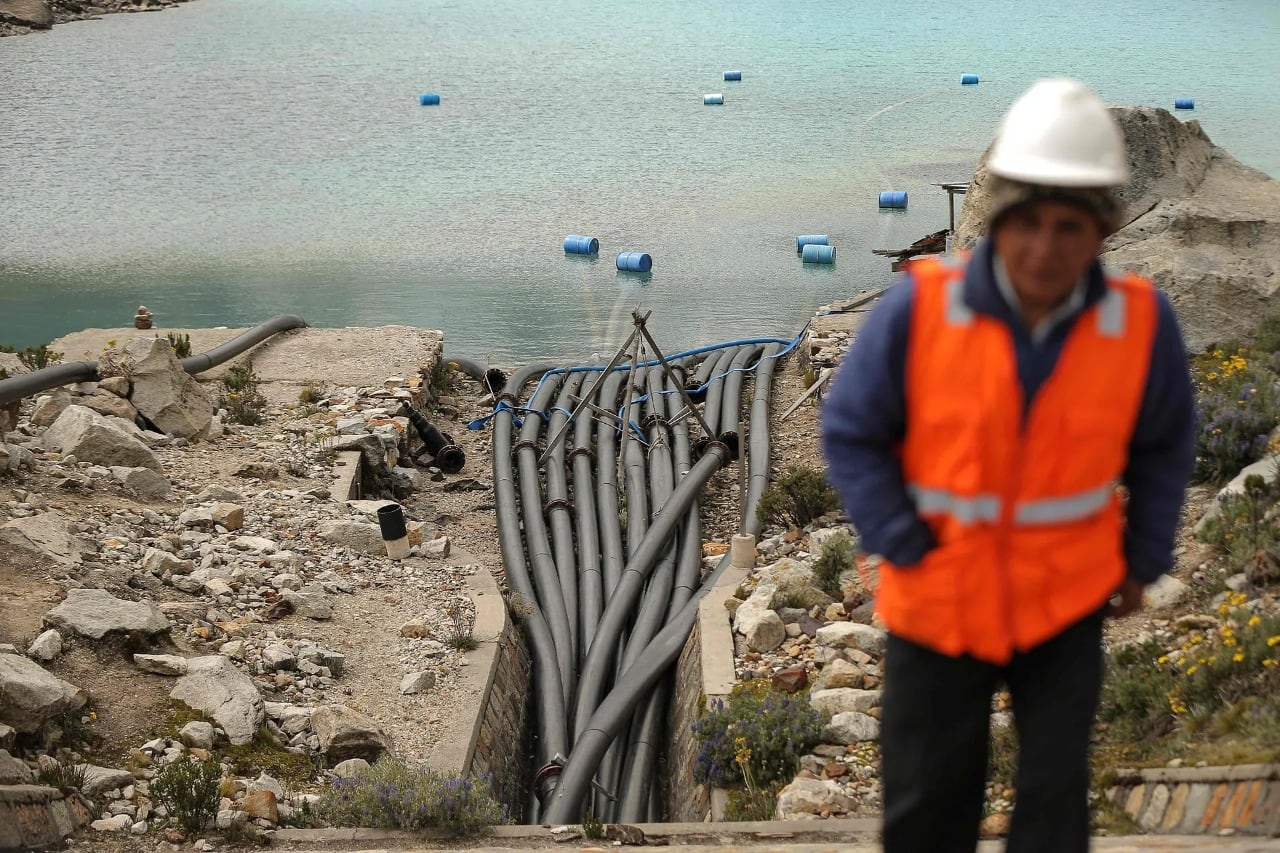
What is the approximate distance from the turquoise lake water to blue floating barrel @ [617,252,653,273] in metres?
0.30

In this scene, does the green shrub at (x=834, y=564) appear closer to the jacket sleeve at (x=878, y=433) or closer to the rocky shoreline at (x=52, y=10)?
the jacket sleeve at (x=878, y=433)

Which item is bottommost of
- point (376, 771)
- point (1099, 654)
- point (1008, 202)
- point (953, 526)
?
point (376, 771)

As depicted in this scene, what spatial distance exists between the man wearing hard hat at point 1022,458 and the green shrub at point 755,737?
143 inches

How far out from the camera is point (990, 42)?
43.0 meters

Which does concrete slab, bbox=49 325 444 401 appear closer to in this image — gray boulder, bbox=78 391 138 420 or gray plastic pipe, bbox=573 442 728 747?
gray boulder, bbox=78 391 138 420

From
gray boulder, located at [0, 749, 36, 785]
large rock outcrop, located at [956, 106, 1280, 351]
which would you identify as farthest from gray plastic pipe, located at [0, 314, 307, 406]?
large rock outcrop, located at [956, 106, 1280, 351]

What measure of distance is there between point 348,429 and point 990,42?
116 ft

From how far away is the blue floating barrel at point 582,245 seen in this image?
66.9 ft

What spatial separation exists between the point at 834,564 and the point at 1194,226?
17.6 ft

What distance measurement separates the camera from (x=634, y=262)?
19.6m

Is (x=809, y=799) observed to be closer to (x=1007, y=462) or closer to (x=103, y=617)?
(x=1007, y=462)

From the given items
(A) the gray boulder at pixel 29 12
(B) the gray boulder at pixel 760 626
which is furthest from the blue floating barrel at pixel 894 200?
(A) the gray boulder at pixel 29 12

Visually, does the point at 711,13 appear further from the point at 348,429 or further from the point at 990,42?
the point at 348,429

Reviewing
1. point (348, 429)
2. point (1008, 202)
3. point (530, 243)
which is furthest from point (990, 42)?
point (1008, 202)
